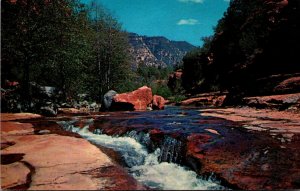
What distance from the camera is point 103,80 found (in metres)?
37.4

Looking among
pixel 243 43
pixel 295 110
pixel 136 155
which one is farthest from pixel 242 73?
pixel 136 155

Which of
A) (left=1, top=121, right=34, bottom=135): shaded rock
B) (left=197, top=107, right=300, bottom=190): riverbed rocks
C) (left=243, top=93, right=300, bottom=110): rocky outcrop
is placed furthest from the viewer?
(left=243, top=93, right=300, bottom=110): rocky outcrop

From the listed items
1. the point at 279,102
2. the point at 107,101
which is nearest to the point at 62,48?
the point at 107,101

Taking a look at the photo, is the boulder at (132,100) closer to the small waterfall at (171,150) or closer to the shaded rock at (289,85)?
the shaded rock at (289,85)

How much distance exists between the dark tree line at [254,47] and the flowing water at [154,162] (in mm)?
15120

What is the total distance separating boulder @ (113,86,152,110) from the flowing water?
10.7m

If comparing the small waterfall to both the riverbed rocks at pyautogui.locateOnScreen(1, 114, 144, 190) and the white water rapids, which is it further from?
the riverbed rocks at pyautogui.locateOnScreen(1, 114, 144, 190)

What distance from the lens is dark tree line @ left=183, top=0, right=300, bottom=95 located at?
2819cm

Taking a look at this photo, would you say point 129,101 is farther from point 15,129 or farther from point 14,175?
point 14,175

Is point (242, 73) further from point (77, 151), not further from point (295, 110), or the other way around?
point (77, 151)

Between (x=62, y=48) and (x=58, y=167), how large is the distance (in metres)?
20.6

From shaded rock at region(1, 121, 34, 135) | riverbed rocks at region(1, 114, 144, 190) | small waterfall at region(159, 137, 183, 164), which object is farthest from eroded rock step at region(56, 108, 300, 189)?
shaded rock at region(1, 121, 34, 135)

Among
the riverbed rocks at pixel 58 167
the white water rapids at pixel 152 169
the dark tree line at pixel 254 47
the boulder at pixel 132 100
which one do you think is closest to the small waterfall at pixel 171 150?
the white water rapids at pixel 152 169

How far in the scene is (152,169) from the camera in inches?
353
